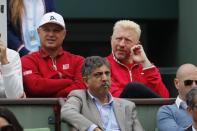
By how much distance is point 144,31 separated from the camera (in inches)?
586

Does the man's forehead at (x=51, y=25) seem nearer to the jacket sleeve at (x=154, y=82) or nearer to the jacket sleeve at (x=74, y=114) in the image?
the jacket sleeve at (x=154, y=82)

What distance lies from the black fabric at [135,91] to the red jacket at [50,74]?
46 cm

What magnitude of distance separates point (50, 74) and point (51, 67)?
0.09 m

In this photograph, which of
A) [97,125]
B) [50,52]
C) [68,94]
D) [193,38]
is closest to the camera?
[97,125]

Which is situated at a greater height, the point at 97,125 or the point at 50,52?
the point at 50,52

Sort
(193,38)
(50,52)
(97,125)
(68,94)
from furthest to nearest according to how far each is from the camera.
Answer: (193,38)
(50,52)
(68,94)
(97,125)

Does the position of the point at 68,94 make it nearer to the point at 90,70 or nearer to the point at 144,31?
the point at 90,70

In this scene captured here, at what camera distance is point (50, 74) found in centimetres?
842

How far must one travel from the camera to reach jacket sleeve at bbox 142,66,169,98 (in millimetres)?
8734

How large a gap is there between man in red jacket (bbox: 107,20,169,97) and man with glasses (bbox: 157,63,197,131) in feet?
1.26

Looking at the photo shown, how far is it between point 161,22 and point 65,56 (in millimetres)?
6253

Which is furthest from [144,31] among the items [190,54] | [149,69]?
[149,69]

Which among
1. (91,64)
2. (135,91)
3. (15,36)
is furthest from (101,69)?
(15,36)

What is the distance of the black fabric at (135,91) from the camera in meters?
8.11
